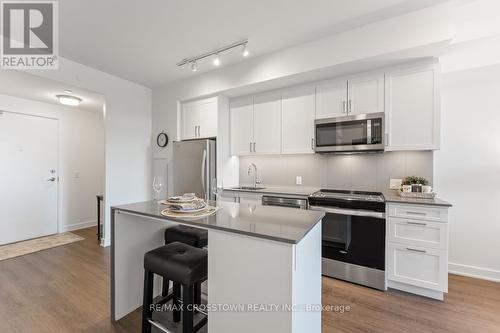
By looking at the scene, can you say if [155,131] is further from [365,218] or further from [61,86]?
[365,218]

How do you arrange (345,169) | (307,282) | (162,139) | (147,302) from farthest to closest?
(162,139) → (345,169) → (147,302) → (307,282)

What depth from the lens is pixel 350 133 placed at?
8.62 ft

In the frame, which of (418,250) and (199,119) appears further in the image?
(199,119)

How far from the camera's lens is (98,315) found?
6.13ft

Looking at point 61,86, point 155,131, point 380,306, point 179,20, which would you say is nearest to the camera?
point 380,306

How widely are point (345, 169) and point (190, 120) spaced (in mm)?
2627

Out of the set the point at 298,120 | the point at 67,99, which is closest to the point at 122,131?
the point at 67,99

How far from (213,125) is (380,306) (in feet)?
9.95

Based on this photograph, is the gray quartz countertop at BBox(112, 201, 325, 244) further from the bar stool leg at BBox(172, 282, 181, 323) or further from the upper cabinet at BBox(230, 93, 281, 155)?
the upper cabinet at BBox(230, 93, 281, 155)

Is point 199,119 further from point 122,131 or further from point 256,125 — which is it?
point 122,131

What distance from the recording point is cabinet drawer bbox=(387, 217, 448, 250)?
80.5 inches

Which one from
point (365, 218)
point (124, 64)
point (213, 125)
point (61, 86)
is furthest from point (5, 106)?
point (365, 218)

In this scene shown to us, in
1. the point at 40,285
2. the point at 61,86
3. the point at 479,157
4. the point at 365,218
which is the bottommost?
the point at 40,285

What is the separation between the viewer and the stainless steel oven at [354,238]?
2.26 meters
